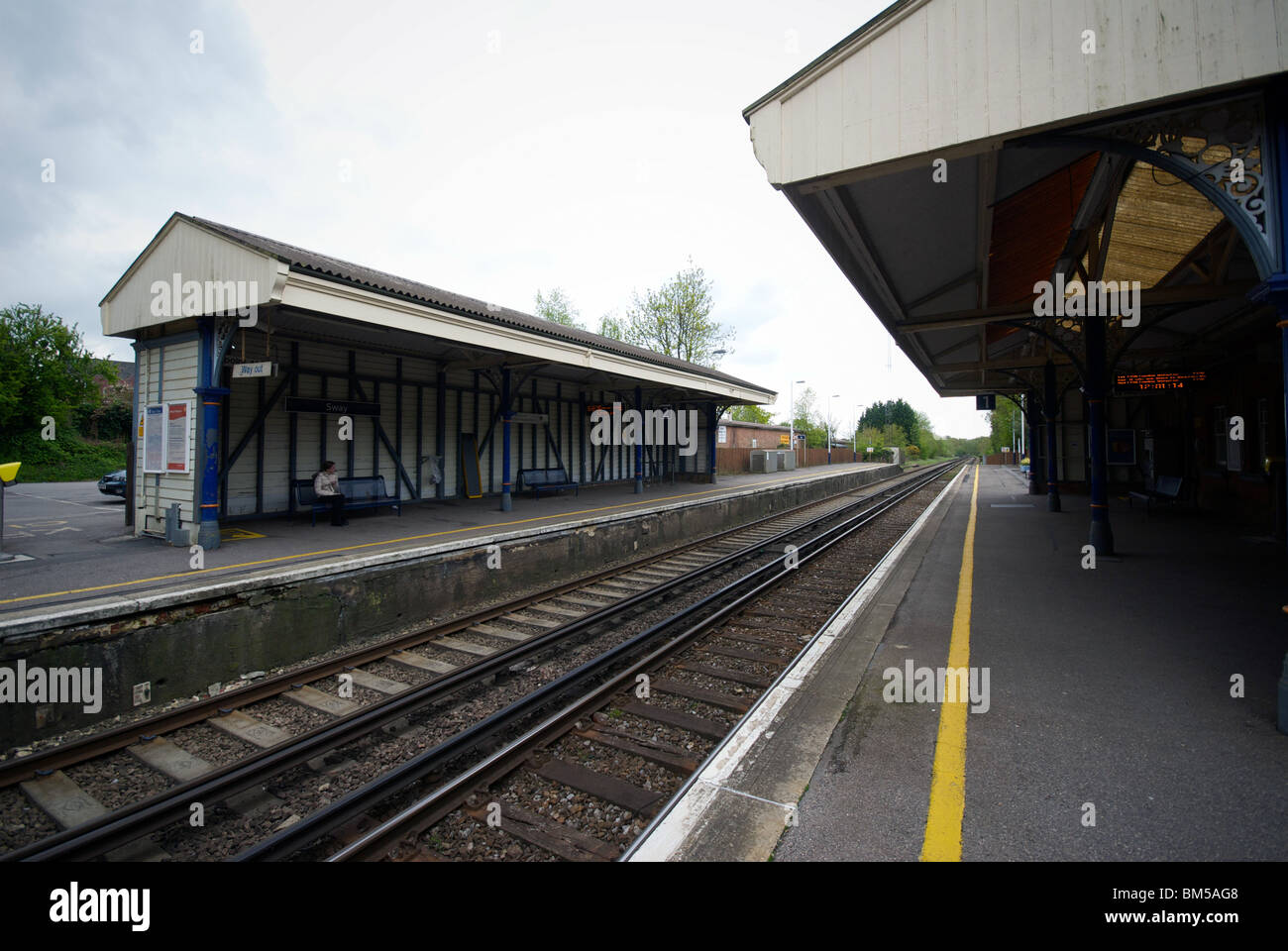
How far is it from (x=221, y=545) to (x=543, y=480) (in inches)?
366

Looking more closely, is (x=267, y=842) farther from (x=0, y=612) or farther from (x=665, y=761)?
(x=0, y=612)

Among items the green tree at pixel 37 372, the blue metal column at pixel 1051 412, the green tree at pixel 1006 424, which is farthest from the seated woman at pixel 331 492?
the green tree at pixel 1006 424

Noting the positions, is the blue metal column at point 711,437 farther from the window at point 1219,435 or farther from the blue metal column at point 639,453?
the window at point 1219,435

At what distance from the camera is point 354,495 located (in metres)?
11.8

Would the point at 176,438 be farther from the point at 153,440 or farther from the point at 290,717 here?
the point at 290,717

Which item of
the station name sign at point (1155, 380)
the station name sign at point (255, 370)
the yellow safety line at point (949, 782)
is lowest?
the yellow safety line at point (949, 782)

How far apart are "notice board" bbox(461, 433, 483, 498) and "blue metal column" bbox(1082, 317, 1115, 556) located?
13045 mm

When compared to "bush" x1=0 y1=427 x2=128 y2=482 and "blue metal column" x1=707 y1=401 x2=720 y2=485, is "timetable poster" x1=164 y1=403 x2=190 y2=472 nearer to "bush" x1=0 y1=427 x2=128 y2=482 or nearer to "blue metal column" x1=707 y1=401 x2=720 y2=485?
"blue metal column" x1=707 y1=401 x2=720 y2=485

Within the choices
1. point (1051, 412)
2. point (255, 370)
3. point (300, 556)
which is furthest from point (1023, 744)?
point (1051, 412)

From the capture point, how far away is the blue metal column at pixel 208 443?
824 cm

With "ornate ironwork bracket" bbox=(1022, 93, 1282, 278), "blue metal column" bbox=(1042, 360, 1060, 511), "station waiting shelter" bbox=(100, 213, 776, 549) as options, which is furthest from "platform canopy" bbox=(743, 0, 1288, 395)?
"blue metal column" bbox=(1042, 360, 1060, 511)

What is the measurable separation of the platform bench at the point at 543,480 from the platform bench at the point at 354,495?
417cm

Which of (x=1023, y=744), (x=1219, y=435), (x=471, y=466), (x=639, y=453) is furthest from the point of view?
(x=639, y=453)
